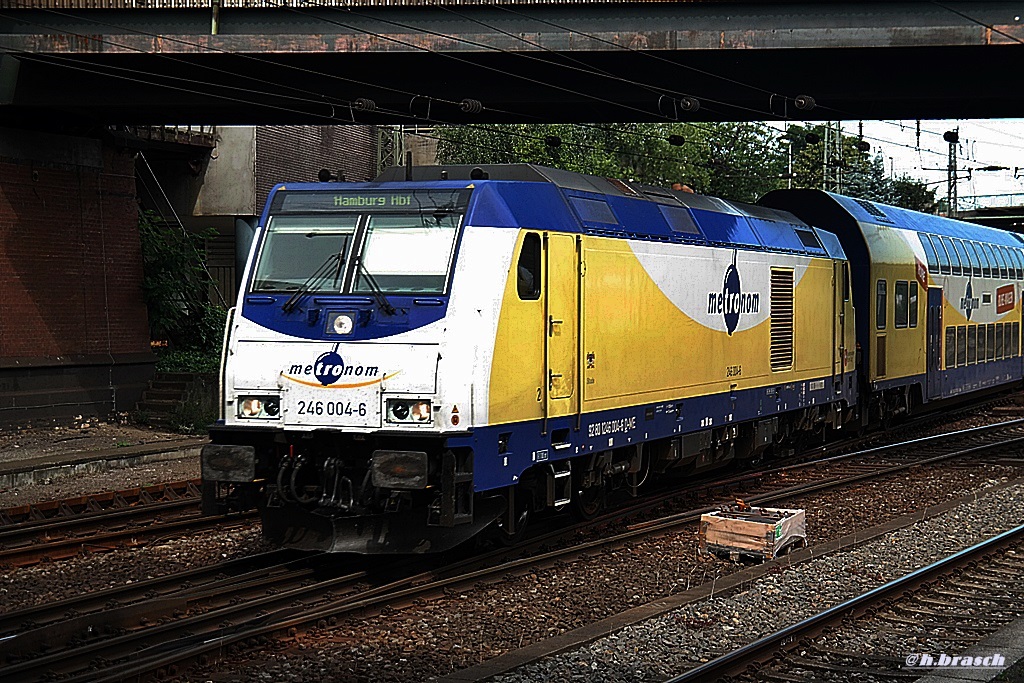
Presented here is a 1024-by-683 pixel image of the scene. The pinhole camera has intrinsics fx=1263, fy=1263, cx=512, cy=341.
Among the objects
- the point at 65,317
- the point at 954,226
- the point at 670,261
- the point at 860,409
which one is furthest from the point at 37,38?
the point at 954,226

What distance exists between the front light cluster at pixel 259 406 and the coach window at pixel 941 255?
659 inches

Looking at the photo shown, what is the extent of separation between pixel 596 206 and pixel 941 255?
1403 cm

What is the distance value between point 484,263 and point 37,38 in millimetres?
11857

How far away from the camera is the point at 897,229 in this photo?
22.2 m

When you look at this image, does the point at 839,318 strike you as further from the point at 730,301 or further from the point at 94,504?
the point at 94,504

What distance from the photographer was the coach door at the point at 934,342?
23.4 meters

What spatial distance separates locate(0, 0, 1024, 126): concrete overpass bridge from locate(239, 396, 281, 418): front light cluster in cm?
886

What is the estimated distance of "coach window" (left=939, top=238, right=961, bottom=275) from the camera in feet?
81.3

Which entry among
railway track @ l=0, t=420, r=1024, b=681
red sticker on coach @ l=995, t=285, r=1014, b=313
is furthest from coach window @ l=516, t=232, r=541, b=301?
red sticker on coach @ l=995, t=285, r=1014, b=313

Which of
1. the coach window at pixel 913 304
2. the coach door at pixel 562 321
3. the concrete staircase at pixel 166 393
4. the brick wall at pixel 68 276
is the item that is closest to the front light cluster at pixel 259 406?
the coach door at pixel 562 321

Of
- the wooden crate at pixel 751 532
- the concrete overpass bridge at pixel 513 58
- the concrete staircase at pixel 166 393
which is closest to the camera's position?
the wooden crate at pixel 751 532

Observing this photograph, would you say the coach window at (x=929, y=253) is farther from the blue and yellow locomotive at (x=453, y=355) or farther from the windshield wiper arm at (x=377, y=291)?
the windshield wiper arm at (x=377, y=291)

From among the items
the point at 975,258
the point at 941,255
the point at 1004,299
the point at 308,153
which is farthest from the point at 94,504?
the point at 308,153

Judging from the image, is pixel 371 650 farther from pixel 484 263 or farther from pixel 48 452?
pixel 48 452
